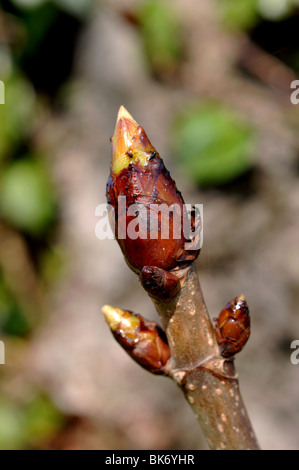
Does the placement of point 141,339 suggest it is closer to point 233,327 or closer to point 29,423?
point 233,327

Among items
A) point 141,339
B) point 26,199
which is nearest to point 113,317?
point 141,339

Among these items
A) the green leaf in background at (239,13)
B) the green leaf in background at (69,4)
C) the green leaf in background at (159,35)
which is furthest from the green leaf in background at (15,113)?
the green leaf in background at (239,13)

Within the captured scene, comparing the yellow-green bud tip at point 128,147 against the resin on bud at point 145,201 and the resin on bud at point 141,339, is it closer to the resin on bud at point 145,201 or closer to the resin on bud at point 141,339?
the resin on bud at point 145,201

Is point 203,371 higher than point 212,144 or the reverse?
the reverse
